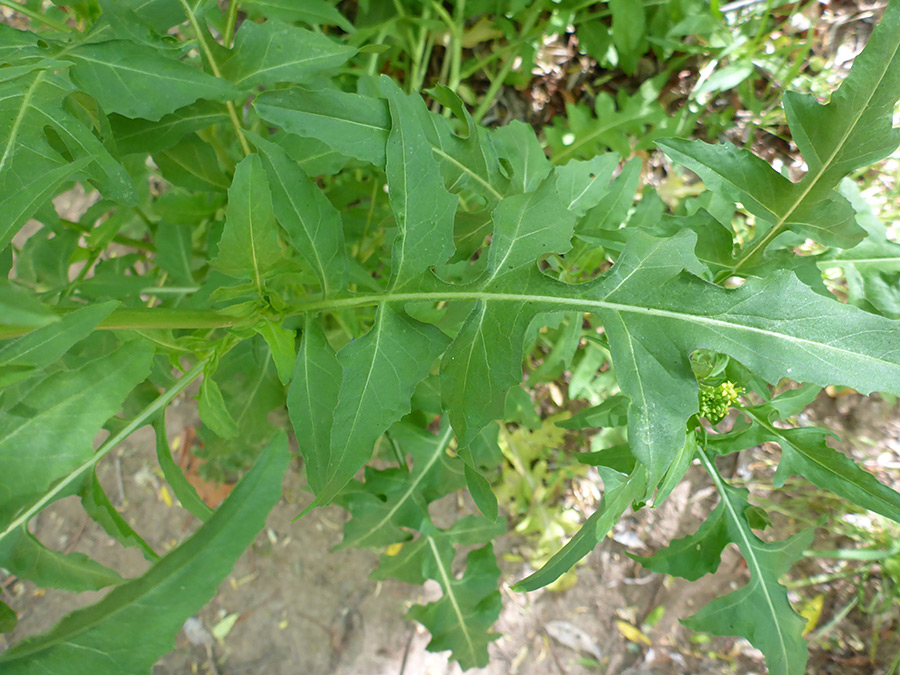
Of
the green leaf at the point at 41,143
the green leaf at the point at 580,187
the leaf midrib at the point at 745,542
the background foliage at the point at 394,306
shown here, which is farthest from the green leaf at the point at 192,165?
the leaf midrib at the point at 745,542

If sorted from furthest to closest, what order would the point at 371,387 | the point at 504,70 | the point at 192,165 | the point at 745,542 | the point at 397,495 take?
the point at 504,70 < the point at 397,495 < the point at 192,165 < the point at 745,542 < the point at 371,387

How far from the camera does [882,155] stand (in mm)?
851

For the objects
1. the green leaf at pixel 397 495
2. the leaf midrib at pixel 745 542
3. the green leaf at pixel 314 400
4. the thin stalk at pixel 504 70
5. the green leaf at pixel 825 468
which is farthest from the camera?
the thin stalk at pixel 504 70

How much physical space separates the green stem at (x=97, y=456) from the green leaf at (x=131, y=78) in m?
0.43

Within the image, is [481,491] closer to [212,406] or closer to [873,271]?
[212,406]

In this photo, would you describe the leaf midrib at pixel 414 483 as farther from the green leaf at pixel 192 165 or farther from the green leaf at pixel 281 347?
the green leaf at pixel 192 165

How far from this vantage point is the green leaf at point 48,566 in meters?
0.91

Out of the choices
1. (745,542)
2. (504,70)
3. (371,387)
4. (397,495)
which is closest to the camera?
(371,387)

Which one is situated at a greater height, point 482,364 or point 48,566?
point 482,364

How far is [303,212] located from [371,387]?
0.98ft

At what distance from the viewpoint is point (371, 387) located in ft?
2.93

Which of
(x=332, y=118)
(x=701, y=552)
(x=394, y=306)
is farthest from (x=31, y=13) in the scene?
(x=701, y=552)

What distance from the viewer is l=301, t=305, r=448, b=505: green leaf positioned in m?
0.88

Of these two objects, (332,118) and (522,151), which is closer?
(332,118)
